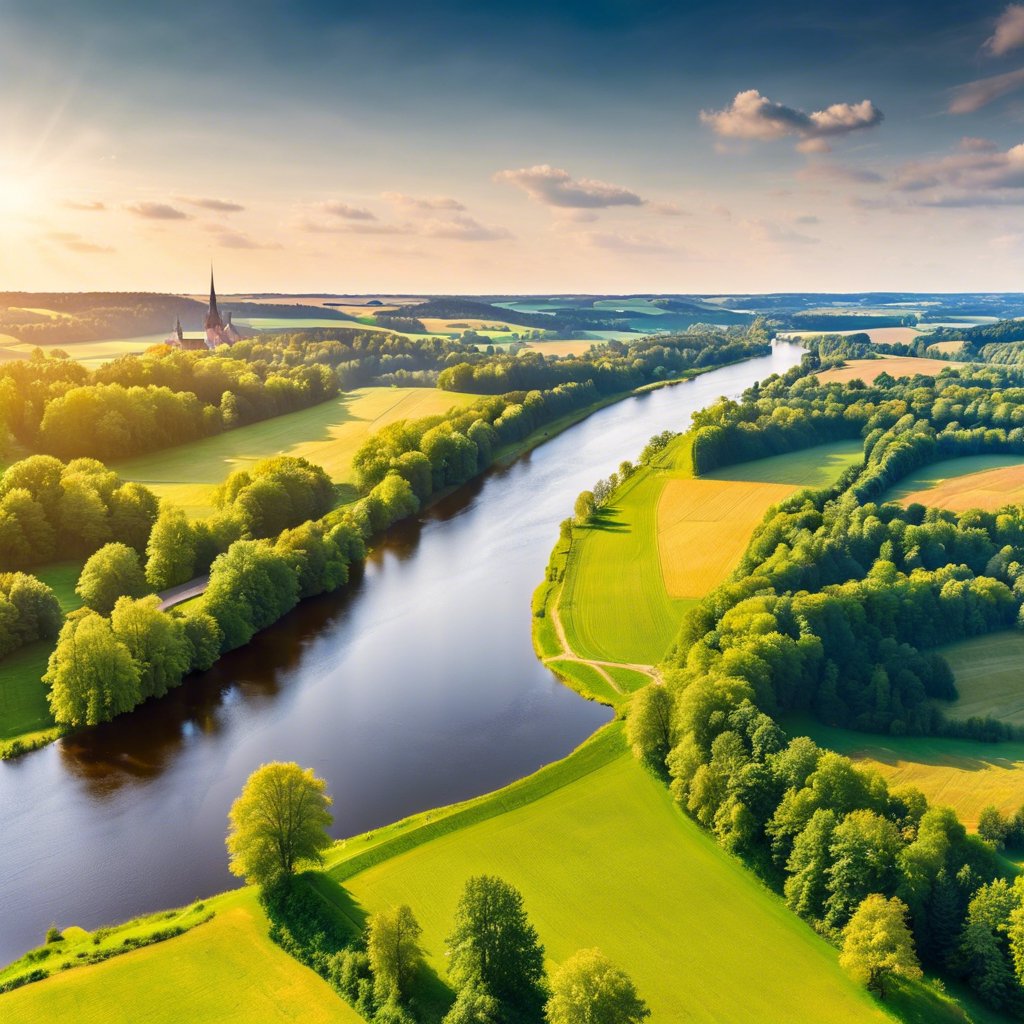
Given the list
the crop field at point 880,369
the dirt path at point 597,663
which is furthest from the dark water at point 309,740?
the crop field at point 880,369

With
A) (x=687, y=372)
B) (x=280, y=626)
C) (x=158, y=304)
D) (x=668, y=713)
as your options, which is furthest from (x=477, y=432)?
(x=158, y=304)

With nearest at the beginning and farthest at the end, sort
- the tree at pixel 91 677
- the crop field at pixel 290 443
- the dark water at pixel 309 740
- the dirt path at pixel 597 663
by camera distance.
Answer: the dark water at pixel 309 740 → the tree at pixel 91 677 → the dirt path at pixel 597 663 → the crop field at pixel 290 443

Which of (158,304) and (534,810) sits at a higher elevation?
(158,304)

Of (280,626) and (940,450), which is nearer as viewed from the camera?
(280,626)

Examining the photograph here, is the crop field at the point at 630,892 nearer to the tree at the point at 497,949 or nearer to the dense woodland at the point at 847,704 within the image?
the dense woodland at the point at 847,704

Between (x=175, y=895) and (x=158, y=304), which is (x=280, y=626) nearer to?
(x=175, y=895)

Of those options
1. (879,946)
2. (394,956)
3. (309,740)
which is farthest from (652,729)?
(394,956)
